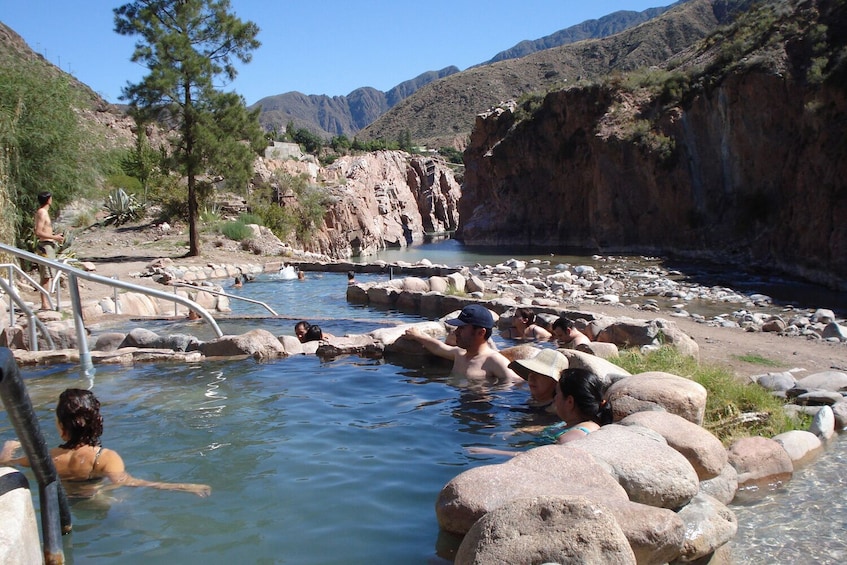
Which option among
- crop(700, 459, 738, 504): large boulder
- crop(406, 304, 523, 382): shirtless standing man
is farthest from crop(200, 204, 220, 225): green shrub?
crop(700, 459, 738, 504): large boulder

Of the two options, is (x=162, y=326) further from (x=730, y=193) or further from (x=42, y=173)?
(x=730, y=193)

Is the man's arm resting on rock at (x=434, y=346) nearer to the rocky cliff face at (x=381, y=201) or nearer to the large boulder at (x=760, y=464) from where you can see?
the large boulder at (x=760, y=464)

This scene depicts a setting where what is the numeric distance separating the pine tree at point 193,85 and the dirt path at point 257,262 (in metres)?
1.93

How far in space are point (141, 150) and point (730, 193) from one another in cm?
3134

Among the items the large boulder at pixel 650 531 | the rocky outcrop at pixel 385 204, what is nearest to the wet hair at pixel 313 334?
the large boulder at pixel 650 531

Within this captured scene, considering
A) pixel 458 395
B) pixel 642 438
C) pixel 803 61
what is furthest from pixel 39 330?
pixel 803 61

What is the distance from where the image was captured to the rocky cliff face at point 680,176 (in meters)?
22.5

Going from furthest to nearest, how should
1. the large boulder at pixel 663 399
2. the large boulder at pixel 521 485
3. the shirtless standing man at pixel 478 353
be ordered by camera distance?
the shirtless standing man at pixel 478 353 → the large boulder at pixel 663 399 → the large boulder at pixel 521 485

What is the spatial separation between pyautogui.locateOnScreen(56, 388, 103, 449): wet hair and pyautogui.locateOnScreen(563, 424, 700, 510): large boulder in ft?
9.73

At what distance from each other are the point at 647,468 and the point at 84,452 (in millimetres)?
3442

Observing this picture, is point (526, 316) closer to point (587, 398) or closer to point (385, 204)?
point (587, 398)

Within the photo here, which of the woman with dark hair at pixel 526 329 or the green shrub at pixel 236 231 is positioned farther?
the green shrub at pixel 236 231

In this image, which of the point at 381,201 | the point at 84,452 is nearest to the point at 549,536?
the point at 84,452

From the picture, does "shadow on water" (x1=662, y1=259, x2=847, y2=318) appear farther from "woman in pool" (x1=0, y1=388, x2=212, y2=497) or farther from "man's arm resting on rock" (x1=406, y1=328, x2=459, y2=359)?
"woman in pool" (x1=0, y1=388, x2=212, y2=497)
